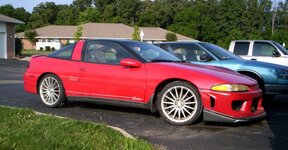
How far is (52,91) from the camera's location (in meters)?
8.41

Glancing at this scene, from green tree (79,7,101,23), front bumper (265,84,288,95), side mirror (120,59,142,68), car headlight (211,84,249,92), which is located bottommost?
front bumper (265,84,288,95)

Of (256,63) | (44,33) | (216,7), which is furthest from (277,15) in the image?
(256,63)

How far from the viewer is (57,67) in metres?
8.30

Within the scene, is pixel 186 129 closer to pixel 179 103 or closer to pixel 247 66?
pixel 179 103

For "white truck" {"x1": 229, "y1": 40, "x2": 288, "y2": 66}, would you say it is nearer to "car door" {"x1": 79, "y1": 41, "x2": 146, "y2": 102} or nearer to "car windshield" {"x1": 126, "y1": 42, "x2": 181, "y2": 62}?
"car windshield" {"x1": 126, "y1": 42, "x2": 181, "y2": 62}

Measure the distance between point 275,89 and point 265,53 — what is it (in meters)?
4.30

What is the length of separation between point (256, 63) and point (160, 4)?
93971mm

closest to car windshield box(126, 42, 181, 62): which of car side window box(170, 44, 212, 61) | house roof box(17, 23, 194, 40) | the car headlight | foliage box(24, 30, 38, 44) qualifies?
the car headlight

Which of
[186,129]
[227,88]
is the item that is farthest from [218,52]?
[186,129]

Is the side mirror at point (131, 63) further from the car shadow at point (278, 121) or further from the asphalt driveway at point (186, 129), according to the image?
the car shadow at point (278, 121)

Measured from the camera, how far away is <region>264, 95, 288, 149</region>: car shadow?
5.74 metres

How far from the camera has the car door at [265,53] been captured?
13.4 m

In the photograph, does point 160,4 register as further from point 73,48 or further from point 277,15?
point 73,48

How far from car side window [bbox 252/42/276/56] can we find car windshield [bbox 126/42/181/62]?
20.0 feet
